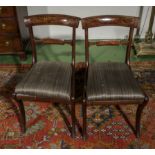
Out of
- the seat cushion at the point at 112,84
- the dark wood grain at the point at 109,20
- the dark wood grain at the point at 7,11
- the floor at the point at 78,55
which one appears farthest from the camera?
the floor at the point at 78,55

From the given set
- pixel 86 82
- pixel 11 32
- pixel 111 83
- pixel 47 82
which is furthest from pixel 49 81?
pixel 11 32

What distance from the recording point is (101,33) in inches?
119

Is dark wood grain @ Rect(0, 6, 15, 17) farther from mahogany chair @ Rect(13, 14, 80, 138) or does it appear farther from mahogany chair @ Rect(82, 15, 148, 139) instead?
mahogany chair @ Rect(82, 15, 148, 139)

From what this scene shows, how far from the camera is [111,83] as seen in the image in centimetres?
161

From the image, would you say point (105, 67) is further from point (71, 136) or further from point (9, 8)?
point (9, 8)

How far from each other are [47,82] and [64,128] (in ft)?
1.62

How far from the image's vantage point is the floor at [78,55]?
2717 millimetres

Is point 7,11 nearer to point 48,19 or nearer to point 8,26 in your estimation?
point 8,26

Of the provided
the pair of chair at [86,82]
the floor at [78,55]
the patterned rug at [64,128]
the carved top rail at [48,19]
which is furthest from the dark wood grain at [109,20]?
the floor at [78,55]

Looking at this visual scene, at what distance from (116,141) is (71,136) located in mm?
377

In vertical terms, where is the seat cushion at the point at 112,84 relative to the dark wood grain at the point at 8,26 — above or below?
below

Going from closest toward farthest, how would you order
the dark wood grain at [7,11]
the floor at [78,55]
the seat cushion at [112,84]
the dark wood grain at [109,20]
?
the seat cushion at [112,84] → the dark wood grain at [109,20] → the dark wood grain at [7,11] → the floor at [78,55]

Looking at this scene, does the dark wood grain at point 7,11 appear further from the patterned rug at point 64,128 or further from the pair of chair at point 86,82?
the patterned rug at point 64,128

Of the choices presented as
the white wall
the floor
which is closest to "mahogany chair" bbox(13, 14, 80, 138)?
the floor
